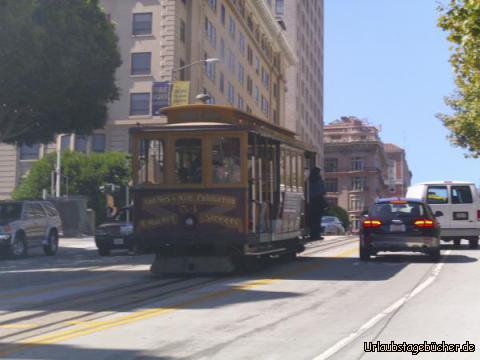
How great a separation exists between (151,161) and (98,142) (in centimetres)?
4316

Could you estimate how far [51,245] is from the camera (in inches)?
1032

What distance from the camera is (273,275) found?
16.1 meters

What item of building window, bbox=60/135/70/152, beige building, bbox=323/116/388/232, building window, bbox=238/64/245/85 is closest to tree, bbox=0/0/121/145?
Answer: building window, bbox=60/135/70/152

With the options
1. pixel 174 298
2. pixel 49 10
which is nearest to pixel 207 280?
pixel 174 298

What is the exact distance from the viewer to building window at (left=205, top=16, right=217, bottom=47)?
195ft

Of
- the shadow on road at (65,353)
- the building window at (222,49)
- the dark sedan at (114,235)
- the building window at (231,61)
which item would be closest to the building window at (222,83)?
the building window at (222,49)

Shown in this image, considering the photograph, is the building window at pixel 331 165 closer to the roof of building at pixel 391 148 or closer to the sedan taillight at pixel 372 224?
the roof of building at pixel 391 148

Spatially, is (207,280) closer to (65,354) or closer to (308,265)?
(308,265)

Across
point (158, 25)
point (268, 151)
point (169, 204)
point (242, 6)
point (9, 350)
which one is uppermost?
point (242, 6)

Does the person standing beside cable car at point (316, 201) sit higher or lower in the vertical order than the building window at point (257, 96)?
lower

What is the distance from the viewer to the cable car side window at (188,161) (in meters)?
15.5

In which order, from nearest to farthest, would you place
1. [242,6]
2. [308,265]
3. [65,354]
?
1. [65,354]
2. [308,265]
3. [242,6]

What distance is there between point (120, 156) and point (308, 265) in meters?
39.0

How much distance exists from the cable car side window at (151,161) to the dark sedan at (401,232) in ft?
19.9
